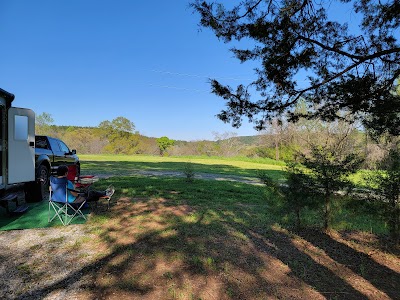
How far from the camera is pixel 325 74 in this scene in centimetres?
404

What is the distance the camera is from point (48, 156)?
7875 millimetres

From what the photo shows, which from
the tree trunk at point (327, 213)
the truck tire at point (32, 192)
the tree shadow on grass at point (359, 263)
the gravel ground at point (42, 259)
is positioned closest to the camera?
the gravel ground at point (42, 259)

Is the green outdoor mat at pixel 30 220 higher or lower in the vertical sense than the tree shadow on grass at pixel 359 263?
higher

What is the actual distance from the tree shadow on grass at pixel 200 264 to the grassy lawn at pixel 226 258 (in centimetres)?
1

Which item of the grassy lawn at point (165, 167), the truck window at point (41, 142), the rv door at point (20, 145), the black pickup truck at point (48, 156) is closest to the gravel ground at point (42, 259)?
the rv door at point (20, 145)

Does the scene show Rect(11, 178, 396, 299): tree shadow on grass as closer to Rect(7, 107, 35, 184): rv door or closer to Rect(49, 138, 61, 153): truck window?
Rect(7, 107, 35, 184): rv door

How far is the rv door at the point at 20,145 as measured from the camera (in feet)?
17.6

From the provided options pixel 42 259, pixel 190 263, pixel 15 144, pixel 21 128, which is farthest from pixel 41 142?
pixel 190 263

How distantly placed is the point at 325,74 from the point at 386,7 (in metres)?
1.11

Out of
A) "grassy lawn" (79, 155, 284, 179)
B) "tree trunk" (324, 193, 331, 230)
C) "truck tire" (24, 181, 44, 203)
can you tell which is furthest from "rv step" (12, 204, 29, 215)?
"grassy lawn" (79, 155, 284, 179)

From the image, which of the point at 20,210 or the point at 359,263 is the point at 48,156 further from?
the point at 359,263

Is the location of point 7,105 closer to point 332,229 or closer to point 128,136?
point 332,229

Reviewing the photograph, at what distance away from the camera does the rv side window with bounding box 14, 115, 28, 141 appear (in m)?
5.50

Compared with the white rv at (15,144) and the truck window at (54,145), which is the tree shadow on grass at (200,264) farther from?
the truck window at (54,145)
